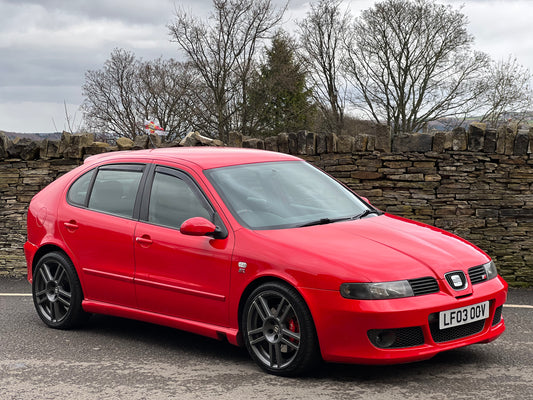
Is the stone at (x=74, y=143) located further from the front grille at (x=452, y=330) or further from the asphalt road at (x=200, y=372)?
the front grille at (x=452, y=330)

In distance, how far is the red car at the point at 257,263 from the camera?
5.11 metres

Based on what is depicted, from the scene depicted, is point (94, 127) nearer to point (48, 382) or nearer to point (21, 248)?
point (21, 248)

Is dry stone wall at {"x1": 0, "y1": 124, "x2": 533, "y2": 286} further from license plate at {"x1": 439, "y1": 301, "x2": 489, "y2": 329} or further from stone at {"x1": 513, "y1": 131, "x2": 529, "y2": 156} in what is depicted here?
license plate at {"x1": 439, "y1": 301, "x2": 489, "y2": 329}

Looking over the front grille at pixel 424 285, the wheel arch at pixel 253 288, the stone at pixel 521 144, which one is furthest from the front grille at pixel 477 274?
the stone at pixel 521 144

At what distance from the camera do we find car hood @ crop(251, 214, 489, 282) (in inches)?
202

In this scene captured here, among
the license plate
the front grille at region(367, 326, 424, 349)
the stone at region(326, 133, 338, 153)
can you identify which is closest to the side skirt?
the front grille at region(367, 326, 424, 349)

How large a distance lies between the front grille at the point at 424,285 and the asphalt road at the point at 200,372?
0.61m

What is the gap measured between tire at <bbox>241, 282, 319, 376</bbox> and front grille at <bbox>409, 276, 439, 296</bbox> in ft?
2.28

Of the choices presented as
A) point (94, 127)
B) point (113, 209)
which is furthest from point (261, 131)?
point (113, 209)

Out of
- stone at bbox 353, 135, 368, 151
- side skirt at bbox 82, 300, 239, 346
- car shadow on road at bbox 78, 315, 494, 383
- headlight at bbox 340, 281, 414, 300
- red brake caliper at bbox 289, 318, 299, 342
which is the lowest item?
car shadow on road at bbox 78, 315, 494, 383

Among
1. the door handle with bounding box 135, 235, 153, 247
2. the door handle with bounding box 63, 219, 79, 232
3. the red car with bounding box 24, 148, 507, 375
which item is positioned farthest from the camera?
the door handle with bounding box 63, 219, 79, 232

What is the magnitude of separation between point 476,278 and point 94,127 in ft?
137

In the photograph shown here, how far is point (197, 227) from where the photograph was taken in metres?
5.69

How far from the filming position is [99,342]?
6.79m
